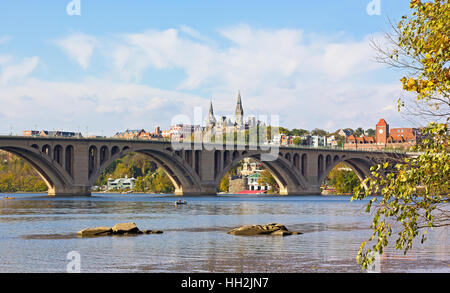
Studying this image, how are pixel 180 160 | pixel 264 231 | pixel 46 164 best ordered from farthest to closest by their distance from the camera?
1. pixel 180 160
2. pixel 46 164
3. pixel 264 231

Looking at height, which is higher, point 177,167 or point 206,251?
point 177,167

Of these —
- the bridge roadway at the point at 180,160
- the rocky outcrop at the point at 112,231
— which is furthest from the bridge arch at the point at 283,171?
the rocky outcrop at the point at 112,231

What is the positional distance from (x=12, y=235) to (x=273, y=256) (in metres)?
23.5

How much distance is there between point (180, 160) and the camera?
135875 mm

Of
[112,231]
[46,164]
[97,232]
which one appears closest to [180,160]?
[46,164]

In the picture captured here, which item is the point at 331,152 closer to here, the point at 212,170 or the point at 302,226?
the point at 212,170

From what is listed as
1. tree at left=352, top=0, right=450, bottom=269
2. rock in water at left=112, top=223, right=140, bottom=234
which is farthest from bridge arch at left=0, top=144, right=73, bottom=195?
tree at left=352, top=0, right=450, bottom=269

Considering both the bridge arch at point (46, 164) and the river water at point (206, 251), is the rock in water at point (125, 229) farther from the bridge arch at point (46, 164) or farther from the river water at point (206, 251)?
the bridge arch at point (46, 164)

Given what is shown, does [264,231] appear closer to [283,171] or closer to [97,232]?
[97,232]

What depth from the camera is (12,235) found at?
1925 inches

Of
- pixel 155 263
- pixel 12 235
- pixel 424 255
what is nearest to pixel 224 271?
pixel 155 263

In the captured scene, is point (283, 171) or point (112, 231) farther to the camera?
point (283, 171)

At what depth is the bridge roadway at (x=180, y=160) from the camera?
117 meters

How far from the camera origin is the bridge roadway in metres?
117
